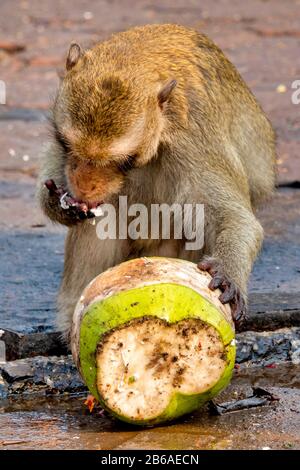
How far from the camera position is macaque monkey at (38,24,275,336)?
15.8 ft

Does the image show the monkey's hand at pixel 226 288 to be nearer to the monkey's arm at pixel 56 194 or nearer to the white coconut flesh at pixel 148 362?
the white coconut flesh at pixel 148 362

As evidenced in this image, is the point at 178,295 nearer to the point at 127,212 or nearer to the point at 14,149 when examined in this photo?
the point at 127,212

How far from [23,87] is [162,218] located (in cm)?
472

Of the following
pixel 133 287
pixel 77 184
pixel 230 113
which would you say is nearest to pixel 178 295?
pixel 133 287

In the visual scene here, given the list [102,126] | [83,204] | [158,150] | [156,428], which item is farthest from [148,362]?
[158,150]

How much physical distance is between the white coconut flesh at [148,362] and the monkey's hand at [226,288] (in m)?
0.34

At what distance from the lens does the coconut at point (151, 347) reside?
435 centimetres

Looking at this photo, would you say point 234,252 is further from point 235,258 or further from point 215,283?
point 215,283

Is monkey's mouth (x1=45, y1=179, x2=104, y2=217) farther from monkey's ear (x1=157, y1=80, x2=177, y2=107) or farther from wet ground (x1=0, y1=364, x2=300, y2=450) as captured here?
wet ground (x1=0, y1=364, x2=300, y2=450)

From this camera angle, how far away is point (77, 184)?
482 centimetres

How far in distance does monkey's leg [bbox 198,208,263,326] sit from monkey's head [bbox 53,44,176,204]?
52 centimetres

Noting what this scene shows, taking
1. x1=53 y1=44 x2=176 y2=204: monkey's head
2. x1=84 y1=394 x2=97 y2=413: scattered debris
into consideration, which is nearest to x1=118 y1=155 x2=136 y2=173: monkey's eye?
x1=53 y1=44 x2=176 y2=204: monkey's head

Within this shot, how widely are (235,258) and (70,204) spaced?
75 centimetres

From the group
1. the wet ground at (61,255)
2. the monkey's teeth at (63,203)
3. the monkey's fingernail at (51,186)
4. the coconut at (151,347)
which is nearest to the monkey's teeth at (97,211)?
the monkey's teeth at (63,203)
